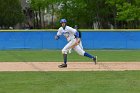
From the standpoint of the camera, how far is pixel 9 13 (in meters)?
63.6

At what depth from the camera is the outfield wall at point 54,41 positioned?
35.5m

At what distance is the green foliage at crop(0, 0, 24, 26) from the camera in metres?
63.0

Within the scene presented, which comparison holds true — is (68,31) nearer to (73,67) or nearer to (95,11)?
(73,67)

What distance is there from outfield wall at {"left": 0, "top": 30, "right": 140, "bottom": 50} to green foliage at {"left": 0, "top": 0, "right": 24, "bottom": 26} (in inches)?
1087

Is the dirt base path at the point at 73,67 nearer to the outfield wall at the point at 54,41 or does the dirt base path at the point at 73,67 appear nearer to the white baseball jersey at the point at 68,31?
the white baseball jersey at the point at 68,31

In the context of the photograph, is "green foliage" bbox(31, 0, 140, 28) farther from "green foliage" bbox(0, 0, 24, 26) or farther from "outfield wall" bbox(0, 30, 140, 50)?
"outfield wall" bbox(0, 30, 140, 50)

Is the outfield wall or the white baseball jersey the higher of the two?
the white baseball jersey
